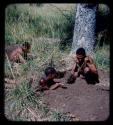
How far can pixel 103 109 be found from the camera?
4.89 m

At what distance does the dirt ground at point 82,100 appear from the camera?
484 cm

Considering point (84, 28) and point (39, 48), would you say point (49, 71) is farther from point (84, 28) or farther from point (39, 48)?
point (84, 28)

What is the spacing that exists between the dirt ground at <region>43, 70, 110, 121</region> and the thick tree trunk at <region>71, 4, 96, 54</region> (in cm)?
105

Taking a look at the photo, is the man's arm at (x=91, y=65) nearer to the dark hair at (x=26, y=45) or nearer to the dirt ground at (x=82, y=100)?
the dirt ground at (x=82, y=100)

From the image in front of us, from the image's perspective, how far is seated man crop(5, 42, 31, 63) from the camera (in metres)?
6.07

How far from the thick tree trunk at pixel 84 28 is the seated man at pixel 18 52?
0.83 meters

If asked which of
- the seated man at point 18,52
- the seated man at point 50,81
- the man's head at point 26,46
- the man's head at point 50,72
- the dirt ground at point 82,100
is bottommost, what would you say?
the dirt ground at point 82,100

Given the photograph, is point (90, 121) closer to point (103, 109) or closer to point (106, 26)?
point (103, 109)

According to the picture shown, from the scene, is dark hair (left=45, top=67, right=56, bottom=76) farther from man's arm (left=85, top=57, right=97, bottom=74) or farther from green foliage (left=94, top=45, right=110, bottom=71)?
green foliage (left=94, top=45, right=110, bottom=71)

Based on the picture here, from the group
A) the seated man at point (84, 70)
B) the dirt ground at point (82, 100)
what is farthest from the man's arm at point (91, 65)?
the dirt ground at point (82, 100)

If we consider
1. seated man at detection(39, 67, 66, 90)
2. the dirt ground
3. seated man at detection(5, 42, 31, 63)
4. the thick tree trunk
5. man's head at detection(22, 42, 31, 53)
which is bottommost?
the dirt ground

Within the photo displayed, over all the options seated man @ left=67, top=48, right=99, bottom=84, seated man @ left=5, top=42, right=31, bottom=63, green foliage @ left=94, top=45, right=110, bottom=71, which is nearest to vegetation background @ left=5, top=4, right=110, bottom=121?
green foliage @ left=94, top=45, right=110, bottom=71

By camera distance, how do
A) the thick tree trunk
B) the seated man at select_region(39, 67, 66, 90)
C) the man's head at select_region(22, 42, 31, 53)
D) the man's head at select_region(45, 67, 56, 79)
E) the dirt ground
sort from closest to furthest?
the dirt ground → the seated man at select_region(39, 67, 66, 90) → the man's head at select_region(45, 67, 56, 79) → the man's head at select_region(22, 42, 31, 53) → the thick tree trunk

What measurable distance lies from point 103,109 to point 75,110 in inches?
14.7
